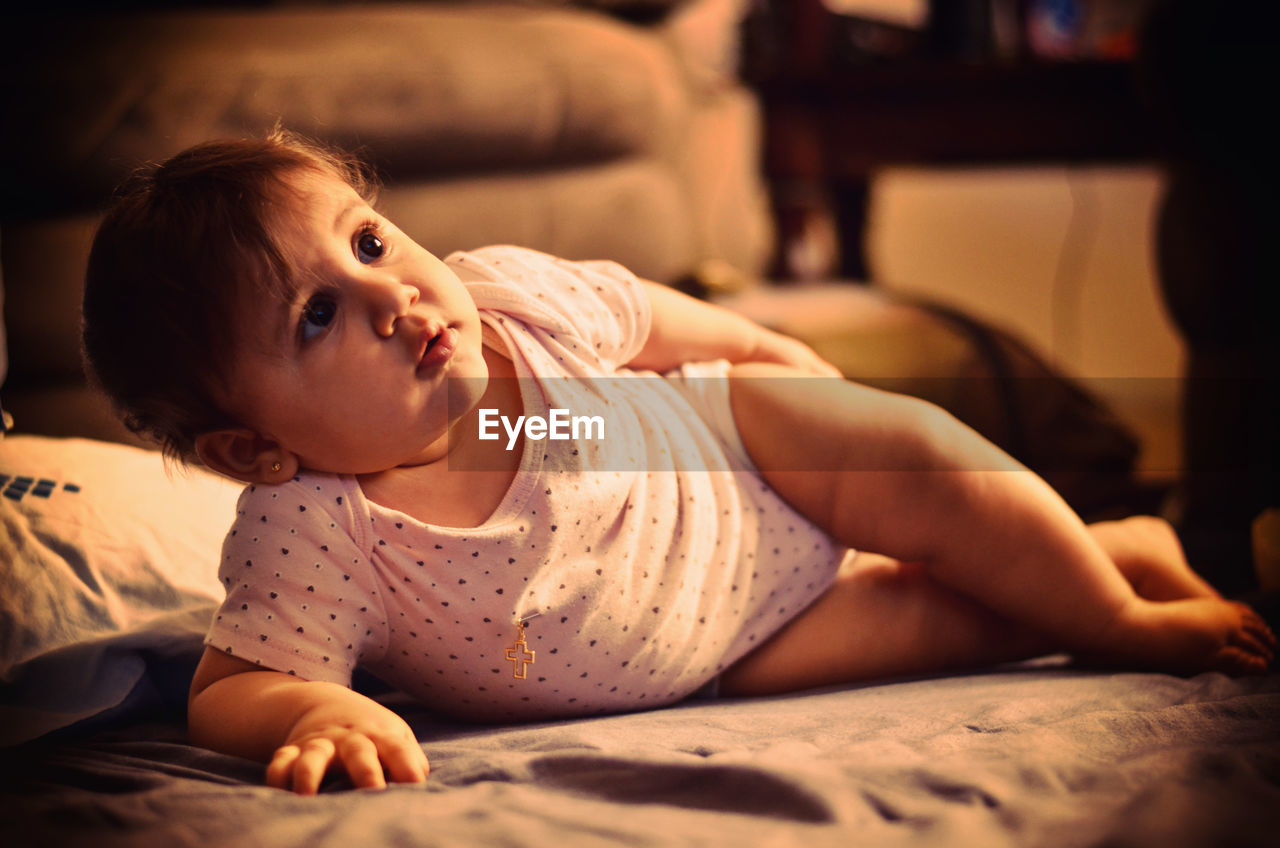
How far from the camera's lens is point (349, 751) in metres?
0.42

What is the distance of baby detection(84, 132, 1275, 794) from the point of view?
468 mm

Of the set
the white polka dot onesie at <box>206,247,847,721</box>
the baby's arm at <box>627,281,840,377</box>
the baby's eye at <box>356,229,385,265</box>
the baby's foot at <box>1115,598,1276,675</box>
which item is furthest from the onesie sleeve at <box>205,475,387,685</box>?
the baby's foot at <box>1115,598,1276,675</box>

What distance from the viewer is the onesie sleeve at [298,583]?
49cm

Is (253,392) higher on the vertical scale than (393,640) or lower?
higher

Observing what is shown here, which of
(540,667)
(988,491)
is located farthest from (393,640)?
(988,491)

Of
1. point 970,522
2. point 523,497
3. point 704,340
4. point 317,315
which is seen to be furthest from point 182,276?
point 970,522

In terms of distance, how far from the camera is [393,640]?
0.53 m

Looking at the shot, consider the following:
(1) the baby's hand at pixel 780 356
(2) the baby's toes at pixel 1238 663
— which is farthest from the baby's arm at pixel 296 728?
(2) the baby's toes at pixel 1238 663

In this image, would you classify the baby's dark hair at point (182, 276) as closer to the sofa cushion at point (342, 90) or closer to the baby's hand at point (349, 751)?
the baby's hand at point (349, 751)

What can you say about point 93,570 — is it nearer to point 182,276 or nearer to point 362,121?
point 182,276

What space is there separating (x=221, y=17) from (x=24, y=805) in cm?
96

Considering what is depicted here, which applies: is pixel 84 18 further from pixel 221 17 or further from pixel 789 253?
pixel 789 253

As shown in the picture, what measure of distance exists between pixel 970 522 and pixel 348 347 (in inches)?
14.1

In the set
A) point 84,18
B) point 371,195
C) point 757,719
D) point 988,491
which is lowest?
point 757,719
